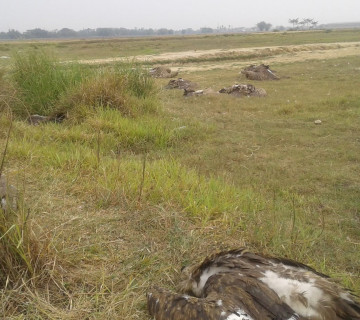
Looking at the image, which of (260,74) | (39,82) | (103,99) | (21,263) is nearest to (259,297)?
(21,263)

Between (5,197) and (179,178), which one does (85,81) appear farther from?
(5,197)

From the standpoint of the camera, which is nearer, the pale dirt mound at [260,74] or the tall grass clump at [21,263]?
the tall grass clump at [21,263]

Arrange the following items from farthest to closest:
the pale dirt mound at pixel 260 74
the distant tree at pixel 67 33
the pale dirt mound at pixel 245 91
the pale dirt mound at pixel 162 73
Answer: the distant tree at pixel 67 33
the pale dirt mound at pixel 162 73
the pale dirt mound at pixel 260 74
the pale dirt mound at pixel 245 91

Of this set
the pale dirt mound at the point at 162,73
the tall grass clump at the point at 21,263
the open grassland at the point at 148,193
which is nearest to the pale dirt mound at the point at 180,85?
the pale dirt mound at the point at 162,73

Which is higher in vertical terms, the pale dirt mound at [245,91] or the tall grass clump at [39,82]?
the tall grass clump at [39,82]

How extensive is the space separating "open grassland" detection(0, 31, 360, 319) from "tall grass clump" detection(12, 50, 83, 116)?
59 millimetres

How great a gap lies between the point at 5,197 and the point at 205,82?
46.6 ft

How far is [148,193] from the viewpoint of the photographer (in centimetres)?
376

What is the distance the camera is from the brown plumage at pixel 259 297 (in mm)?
1963

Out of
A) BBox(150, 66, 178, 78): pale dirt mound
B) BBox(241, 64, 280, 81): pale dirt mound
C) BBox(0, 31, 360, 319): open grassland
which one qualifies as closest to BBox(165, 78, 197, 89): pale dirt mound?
BBox(241, 64, 280, 81): pale dirt mound

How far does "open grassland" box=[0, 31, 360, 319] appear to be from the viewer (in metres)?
2.38

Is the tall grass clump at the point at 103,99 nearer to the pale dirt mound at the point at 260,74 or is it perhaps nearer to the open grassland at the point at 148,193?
the open grassland at the point at 148,193

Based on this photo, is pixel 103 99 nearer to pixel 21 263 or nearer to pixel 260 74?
pixel 21 263

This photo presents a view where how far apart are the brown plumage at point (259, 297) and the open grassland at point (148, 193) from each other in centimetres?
37
